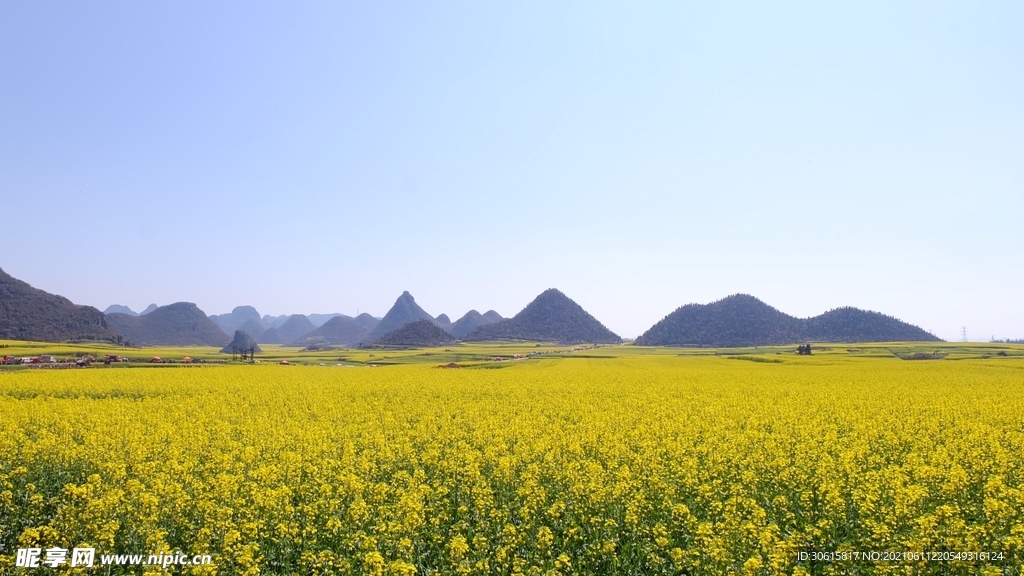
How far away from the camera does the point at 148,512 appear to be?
8.09 meters

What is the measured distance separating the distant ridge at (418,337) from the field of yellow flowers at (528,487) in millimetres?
138408

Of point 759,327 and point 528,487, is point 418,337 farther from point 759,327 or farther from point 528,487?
point 528,487

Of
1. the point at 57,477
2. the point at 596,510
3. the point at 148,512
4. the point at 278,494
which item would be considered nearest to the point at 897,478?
the point at 596,510

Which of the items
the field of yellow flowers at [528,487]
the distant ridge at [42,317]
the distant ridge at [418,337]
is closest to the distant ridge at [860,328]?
the distant ridge at [418,337]

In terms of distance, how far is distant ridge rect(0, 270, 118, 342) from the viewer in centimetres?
11931

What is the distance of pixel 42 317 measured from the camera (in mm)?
125500

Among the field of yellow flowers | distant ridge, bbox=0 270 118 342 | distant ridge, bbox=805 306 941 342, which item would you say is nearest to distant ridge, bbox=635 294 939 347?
distant ridge, bbox=805 306 941 342

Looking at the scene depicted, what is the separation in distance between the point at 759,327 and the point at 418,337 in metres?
112

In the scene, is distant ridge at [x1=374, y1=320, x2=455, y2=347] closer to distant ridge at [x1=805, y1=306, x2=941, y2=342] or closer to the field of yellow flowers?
distant ridge at [x1=805, y1=306, x2=941, y2=342]

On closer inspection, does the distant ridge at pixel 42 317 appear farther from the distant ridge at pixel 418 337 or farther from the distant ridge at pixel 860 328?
the distant ridge at pixel 860 328

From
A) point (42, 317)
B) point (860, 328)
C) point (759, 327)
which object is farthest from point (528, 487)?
point (860, 328)

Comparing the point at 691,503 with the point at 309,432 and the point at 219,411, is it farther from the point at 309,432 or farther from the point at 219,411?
the point at 219,411

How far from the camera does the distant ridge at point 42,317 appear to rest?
119312mm

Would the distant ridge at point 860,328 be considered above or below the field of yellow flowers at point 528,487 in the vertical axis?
above
